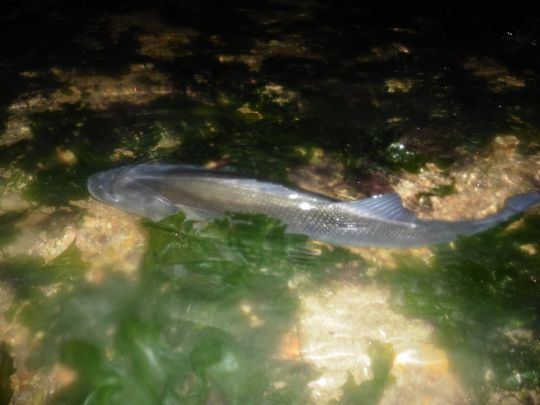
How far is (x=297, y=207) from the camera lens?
392 centimetres

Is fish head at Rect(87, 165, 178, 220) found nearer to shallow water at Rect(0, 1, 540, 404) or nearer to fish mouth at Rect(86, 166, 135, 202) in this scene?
fish mouth at Rect(86, 166, 135, 202)

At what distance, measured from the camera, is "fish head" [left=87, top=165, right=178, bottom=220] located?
4.19 m

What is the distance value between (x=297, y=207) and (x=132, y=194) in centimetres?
192

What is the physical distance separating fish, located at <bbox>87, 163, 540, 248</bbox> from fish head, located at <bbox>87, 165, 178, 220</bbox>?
1 centimetres

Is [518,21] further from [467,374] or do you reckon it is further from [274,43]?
[467,374]

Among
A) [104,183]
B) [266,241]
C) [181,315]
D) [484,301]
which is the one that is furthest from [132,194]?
[484,301]

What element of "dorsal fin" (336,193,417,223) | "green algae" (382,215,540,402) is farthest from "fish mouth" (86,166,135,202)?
"green algae" (382,215,540,402)

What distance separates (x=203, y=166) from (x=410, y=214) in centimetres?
261

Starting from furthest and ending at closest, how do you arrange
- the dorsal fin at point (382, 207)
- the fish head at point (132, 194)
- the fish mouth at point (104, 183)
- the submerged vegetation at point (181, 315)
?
the fish mouth at point (104, 183) → the fish head at point (132, 194) → the dorsal fin at point (382, 207) → the submerged vegetation at point (181, 315)

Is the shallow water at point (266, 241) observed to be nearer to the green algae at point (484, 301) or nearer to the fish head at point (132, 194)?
the green algae at point (484, 301)

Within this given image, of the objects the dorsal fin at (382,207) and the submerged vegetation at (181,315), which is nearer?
the submerged vegetation at (181,315)

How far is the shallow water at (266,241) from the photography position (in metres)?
3.30

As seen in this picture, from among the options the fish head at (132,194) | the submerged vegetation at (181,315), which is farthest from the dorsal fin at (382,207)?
the fish head at (132,194)

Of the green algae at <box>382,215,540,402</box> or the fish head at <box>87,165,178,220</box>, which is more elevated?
the fish head at <box>87,165,178,220</box>
